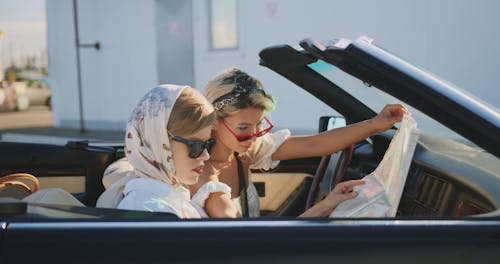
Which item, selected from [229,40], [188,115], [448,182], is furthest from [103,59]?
[448,182]

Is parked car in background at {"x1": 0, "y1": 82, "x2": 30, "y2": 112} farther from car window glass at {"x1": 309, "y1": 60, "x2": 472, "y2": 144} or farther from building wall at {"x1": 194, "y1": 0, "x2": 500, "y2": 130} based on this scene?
car window glass at {"x1": 309, "y1": 60, "x2": 472, "y2": 144}

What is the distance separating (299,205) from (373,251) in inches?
55.8

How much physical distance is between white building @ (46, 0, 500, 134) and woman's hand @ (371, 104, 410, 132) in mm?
5436

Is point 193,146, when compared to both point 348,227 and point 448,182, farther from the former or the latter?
point 448,182

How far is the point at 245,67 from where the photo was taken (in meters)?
9.68

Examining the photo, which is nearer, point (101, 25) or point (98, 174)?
point (98, 174)

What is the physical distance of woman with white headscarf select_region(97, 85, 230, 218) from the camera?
2.03 metres

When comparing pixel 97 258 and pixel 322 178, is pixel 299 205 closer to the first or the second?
pixel 322 178

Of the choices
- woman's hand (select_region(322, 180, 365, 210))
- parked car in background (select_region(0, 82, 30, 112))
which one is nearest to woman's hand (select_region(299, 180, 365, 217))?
woman's hand (select_region(322, 180, 365, 210))

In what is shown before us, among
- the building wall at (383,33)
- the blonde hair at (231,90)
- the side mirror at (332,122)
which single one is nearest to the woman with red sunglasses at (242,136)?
the blonde hair at (231,90)

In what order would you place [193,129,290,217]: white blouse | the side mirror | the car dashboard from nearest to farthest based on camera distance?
the car dashboard
[193,129,290,217]: white blouse
the side mirror

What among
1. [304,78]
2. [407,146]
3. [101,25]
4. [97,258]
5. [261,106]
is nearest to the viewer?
[97,258]

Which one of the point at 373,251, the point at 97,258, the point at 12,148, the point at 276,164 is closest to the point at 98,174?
the point at 12,148

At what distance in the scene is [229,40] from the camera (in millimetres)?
10047
